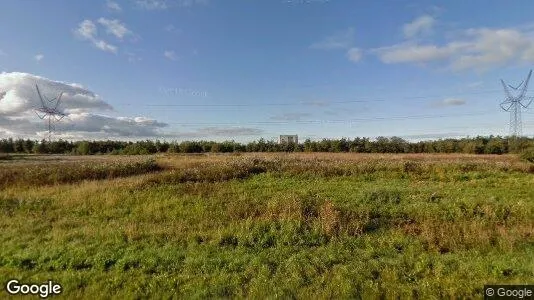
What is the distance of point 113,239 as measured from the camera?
11.5 m

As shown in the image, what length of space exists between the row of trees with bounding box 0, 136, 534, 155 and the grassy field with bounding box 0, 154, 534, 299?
76.1 metres

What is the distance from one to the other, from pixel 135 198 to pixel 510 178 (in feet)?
86.2

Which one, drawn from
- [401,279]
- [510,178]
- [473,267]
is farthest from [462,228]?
[510,178]

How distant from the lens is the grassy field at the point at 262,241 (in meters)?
7.85
